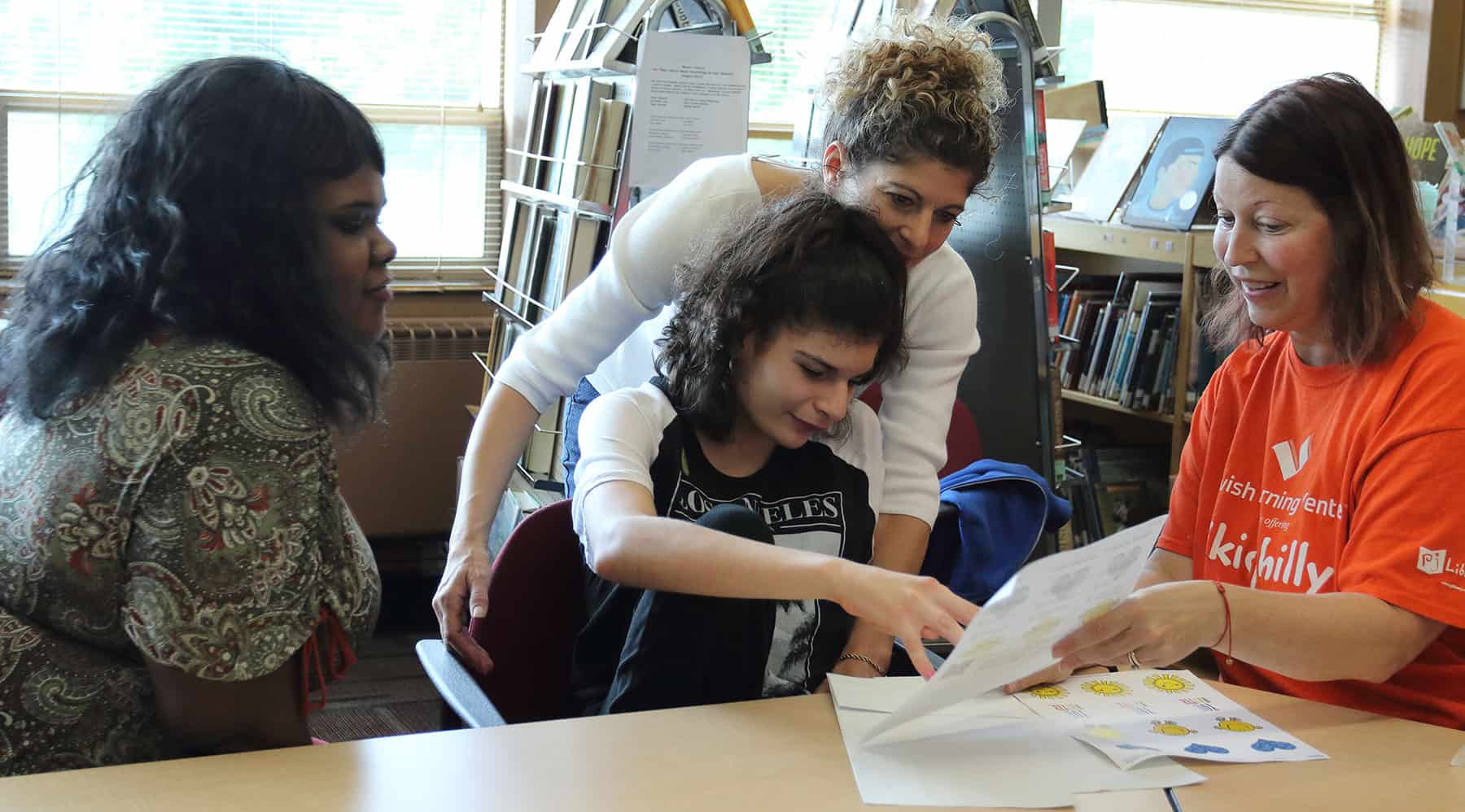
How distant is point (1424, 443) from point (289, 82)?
1.13 meters

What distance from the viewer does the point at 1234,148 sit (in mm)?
1448

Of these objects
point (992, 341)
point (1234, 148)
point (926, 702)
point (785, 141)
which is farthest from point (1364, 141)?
point (785, 141)

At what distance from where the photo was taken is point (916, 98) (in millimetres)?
1658

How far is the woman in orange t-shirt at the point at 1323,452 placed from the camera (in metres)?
1.25

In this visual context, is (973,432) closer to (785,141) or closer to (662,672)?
(662,672)

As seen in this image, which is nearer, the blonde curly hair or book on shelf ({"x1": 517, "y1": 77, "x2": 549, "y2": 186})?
the blonde curly hair

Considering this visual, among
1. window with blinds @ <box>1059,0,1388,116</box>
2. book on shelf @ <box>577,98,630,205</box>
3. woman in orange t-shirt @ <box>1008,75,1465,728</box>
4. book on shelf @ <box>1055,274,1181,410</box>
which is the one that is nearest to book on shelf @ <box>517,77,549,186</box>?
book on shelf @ <box>577,98,630,205</box>

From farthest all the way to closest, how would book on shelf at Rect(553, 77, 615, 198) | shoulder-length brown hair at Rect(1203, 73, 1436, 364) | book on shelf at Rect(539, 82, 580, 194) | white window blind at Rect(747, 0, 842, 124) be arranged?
white window blind at Rect(747, 0, 842, 124) < book on shelf at Rect(539, 82, 580, 194) < book on shelf at Rect(553, 77, 615, 198) < shoulder-length brown hair at Rect(1203, 73, 1436, 364)

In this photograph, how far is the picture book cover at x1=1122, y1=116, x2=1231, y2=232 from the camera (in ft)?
11.6

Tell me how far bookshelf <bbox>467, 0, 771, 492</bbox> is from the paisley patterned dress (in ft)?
4.82

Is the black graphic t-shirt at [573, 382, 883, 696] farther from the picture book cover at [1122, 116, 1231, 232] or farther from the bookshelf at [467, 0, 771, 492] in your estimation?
the picture book cover at [1122, 116, 1231, 232]

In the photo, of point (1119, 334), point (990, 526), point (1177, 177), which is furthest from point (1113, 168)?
point (990, 526)

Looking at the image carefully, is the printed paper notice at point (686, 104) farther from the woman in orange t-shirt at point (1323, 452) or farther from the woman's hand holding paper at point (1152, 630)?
the woman's hand holding paper at point (1152, 630)

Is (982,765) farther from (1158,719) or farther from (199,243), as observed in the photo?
(199,243)
